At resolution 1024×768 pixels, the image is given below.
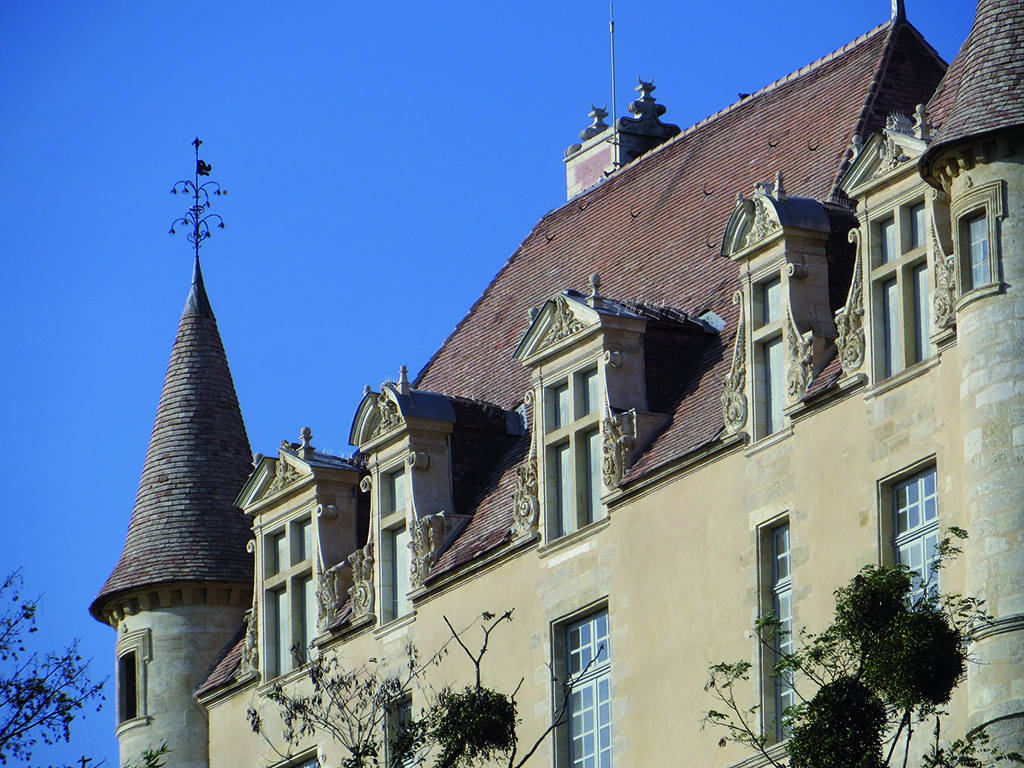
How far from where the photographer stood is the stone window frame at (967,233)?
2914 cm

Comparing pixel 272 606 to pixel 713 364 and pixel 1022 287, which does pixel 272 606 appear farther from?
pixel 1022 287

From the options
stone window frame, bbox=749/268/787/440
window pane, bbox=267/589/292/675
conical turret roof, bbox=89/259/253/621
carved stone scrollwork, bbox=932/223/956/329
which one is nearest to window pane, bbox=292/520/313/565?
window pane, bbox=267/589/292/675

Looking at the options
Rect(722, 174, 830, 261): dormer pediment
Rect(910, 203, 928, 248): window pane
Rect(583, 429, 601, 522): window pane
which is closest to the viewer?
Rect(910, 203, 928, 248): window pane

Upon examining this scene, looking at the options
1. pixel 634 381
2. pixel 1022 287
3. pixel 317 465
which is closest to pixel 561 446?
pixel 634 381

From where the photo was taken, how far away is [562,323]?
36.0 meters

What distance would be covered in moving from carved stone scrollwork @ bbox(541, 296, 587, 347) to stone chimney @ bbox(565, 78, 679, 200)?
9568 mm

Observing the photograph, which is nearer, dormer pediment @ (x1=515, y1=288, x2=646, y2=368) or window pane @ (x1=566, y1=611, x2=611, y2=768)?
window pane @ (x1=566, y1=611, x2=611, y2=768)

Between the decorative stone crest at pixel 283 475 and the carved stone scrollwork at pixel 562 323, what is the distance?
19.1 feet

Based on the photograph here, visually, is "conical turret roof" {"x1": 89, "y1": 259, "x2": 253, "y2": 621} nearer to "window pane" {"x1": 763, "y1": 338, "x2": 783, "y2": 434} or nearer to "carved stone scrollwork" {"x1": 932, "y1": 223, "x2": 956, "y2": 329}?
"window pane" {"x1": 763, "y1": 338, "x2": 783, "y2": 434}

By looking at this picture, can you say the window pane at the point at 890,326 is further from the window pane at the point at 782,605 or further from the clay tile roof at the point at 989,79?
the window pane at the point at 782,605

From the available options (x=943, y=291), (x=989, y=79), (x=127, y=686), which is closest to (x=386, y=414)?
(x=127, y=686)

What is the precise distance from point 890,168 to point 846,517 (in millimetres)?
3887

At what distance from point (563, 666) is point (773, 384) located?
15.9 feet

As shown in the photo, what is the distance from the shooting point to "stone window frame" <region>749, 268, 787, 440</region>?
106 feet
